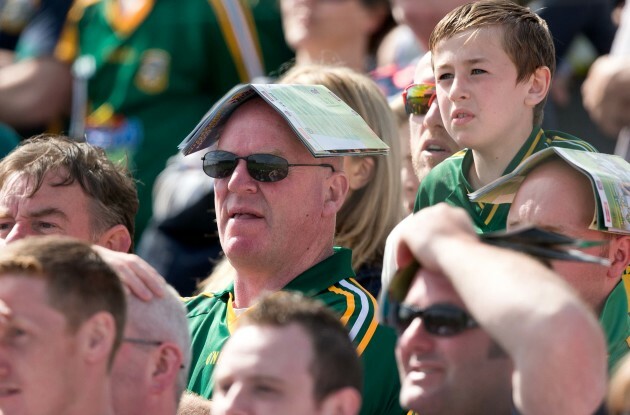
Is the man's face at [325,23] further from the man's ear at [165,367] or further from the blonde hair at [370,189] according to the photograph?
the man's ear at [165,367]

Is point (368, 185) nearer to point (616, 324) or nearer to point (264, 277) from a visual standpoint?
point (264, 277)

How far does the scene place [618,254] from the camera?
3.94m

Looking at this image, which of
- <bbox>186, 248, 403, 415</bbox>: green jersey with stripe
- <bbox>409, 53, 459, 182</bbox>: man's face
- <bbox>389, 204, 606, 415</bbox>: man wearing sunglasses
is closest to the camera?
<bbox>389, 204, 606, 415</bbox>: man wearing sunglasses

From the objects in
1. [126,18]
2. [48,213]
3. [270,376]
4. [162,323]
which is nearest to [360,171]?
[48,213]

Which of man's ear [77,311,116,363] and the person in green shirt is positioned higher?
man's ear [77,311,116,363]

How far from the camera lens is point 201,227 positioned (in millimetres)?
6488

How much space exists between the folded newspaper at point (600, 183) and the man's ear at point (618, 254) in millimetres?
111

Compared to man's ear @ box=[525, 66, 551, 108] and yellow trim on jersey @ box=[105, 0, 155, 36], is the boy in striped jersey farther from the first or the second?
yellow trim on jersey @ box=[105, 0, 155, 36]

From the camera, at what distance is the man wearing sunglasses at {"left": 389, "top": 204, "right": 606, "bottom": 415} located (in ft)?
9.27

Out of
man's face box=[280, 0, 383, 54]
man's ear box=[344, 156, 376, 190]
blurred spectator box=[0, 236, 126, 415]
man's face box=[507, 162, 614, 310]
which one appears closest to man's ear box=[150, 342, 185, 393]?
blurred spectator box=[0, 236, 126, 415]

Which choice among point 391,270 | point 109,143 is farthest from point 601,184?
point 109,143

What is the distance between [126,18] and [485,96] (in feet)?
11.9

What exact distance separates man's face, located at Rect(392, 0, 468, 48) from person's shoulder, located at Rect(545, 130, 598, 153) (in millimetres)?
1539

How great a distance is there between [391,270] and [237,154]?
1.00m
